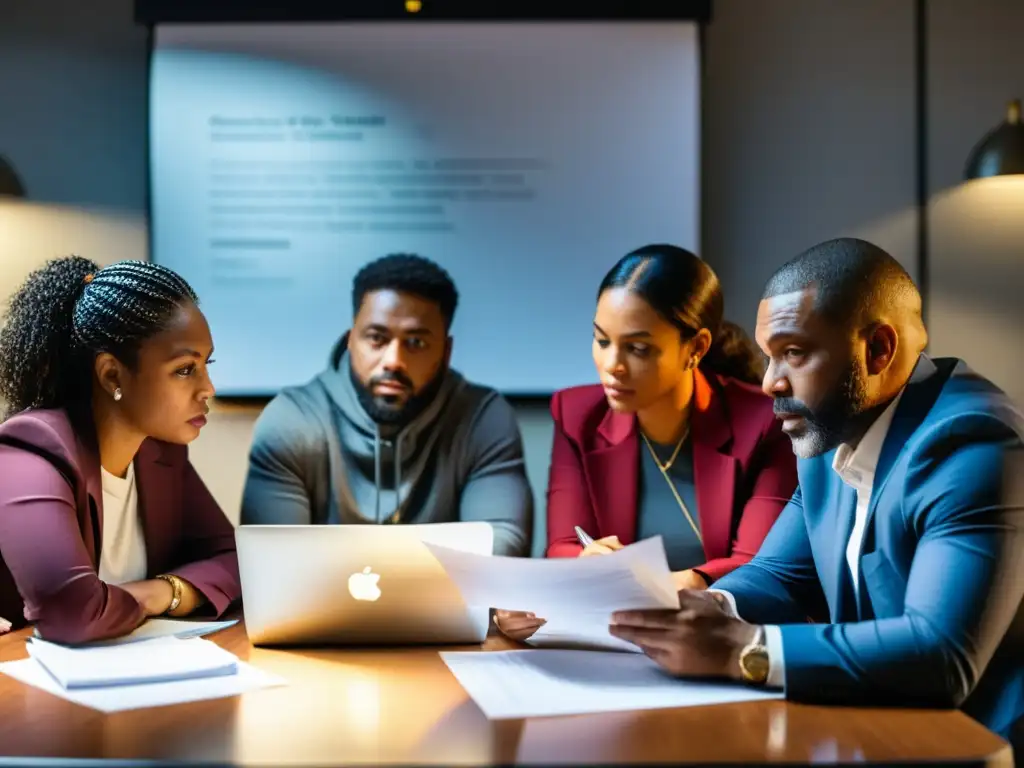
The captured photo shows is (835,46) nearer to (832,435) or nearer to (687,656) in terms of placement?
(832,435)

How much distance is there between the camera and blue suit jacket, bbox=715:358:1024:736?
1.32m

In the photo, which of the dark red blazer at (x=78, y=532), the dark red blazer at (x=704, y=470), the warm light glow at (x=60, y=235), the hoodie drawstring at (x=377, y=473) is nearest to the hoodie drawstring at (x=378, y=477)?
the hoodie drawstring at (x=377, y=473)

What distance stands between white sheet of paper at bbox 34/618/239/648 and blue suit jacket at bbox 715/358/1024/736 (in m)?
0.84

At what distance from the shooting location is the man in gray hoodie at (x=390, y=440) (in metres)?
2.77

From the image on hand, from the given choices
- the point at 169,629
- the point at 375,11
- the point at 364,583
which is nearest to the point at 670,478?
the point at 364,583

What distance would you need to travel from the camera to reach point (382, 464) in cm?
288

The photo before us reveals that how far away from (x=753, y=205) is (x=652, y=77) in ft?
1.66

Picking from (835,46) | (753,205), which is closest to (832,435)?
(753,205)

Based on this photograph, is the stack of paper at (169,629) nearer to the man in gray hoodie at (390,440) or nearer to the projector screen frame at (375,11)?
the man in gray hoodie at (390,440)

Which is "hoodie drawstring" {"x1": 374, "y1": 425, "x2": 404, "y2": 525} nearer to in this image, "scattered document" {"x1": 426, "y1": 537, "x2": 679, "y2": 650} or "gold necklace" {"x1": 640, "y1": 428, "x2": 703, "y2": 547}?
"gold necklace" {"x1": 640, "y1": 428, "x2": 703, "y2": 547}

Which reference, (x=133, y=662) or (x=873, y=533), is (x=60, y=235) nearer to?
(x=133, y=662)

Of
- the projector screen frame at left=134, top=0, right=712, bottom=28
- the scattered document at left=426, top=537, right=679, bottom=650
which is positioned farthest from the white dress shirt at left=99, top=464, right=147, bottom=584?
the projector screen frame at left=134, top=0, right=712, bottom=28

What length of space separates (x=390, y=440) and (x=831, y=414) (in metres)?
1.50

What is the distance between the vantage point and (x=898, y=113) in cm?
334
